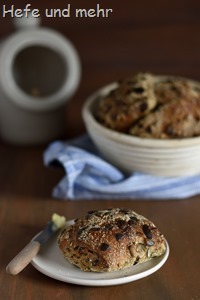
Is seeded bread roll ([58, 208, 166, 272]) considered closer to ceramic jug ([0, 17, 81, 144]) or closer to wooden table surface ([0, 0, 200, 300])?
wooden table surface ([0, 0, 200, 300])

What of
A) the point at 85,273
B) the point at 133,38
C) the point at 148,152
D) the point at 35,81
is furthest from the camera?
the point at 133,38

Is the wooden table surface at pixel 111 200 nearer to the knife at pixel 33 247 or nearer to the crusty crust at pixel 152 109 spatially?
the knife at pixel 33 247

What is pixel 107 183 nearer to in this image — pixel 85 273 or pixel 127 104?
pixel 127 104

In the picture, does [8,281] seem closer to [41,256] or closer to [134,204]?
[41,256]

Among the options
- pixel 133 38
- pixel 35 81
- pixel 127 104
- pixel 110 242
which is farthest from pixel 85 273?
pixel 133 38

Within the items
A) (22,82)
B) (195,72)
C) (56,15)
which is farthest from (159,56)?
(22,82)

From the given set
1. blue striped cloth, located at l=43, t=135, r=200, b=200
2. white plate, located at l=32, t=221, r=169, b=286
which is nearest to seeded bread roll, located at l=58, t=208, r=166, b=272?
white plate, located at l=32, t=221, r=169, b=286
